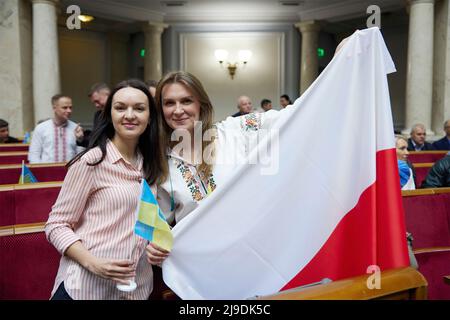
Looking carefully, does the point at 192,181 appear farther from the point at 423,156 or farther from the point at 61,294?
the point at 423,156

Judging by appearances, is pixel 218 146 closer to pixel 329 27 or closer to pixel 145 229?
pixel 145 229

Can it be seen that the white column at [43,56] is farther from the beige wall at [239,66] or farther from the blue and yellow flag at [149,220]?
the blue and yellow flag at [149,220]

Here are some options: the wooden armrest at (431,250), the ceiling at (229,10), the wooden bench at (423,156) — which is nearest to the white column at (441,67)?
the ceiling at (229,10)

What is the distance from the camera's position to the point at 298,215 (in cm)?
130

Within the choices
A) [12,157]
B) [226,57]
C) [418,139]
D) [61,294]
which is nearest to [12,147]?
[12,157]

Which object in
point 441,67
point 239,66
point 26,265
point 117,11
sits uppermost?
point 117,11

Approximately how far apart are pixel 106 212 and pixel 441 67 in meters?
7.74

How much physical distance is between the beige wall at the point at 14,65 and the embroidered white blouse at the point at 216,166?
6.31m

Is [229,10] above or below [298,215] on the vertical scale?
above

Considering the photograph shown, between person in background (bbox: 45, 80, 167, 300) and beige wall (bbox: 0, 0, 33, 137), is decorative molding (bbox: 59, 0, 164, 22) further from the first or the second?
person in background (bbox: 45, 80, 167, 300)

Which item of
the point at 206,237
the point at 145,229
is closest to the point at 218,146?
the point at 206,237

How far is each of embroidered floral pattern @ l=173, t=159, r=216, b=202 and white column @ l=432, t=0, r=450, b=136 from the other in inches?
284

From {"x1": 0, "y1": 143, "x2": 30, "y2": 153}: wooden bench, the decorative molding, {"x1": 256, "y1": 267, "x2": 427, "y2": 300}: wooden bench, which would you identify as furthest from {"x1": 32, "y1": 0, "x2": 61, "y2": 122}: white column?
{"x1": 256, "y1": 267, "x2": 427, "y2": 300}: wooden bench

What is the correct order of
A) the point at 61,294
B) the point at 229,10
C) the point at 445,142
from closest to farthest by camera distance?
1. the point at 61,294
2. the point at 445,142
3. the point at 229,10
